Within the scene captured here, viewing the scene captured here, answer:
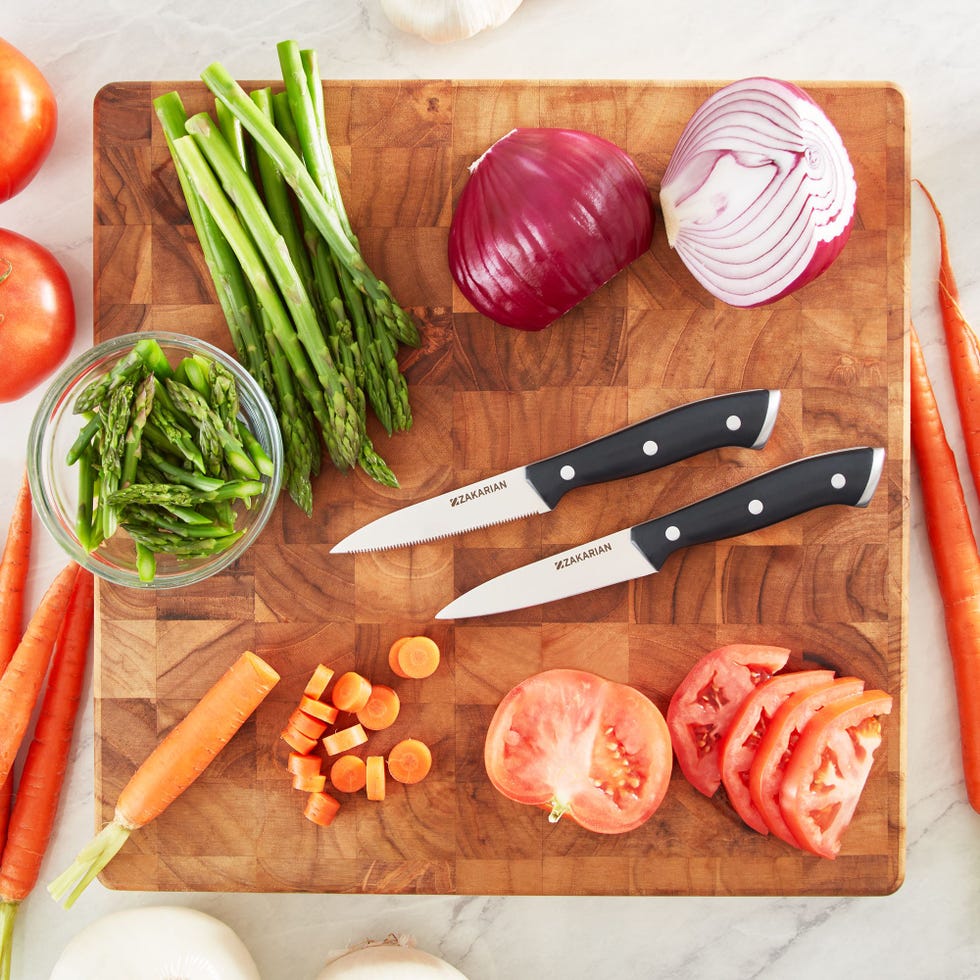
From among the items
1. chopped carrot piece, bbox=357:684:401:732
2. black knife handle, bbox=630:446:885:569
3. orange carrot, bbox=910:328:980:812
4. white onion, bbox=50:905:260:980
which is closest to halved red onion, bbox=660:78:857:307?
black knife handle, bbox=630:446:885:569

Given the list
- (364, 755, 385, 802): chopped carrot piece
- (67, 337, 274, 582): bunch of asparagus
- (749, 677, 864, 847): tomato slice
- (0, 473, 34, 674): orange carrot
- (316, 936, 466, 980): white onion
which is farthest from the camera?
(0, 473, 34, 674): orange carrot

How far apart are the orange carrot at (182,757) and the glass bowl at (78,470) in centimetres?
21

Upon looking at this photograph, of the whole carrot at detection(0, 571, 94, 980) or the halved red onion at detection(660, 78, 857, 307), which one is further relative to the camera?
the whole carrot at detection(0, 571, 94, 980)

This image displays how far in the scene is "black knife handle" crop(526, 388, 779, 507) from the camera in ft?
5.34

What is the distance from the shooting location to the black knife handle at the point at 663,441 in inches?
64.1

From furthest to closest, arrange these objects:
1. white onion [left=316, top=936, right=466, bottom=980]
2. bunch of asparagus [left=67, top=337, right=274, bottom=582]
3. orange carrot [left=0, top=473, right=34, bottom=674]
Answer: orange carrot [left=0, top=473, right=34, bottom=674]
white onion [left=316, top=936, right=466, bottom=980]
bunch of asparagus [left=67, top=337, right=274, bottom=582]

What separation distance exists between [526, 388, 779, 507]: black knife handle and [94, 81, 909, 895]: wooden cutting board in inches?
2.4

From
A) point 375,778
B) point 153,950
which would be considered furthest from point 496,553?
point 153,950

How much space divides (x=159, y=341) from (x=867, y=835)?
158 centimetres

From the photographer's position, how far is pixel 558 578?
5.50 ft

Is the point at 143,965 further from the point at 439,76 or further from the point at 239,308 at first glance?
the point at 439,76

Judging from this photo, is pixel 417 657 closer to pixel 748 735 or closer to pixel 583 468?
pixel 583 468

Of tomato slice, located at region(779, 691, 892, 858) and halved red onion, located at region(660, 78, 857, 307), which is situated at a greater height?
halved red onion, located at region(660, 78, 857, 307)

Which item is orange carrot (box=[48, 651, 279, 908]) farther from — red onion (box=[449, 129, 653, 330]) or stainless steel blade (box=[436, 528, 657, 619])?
red onion (box=[449, 129, 653, 330])
